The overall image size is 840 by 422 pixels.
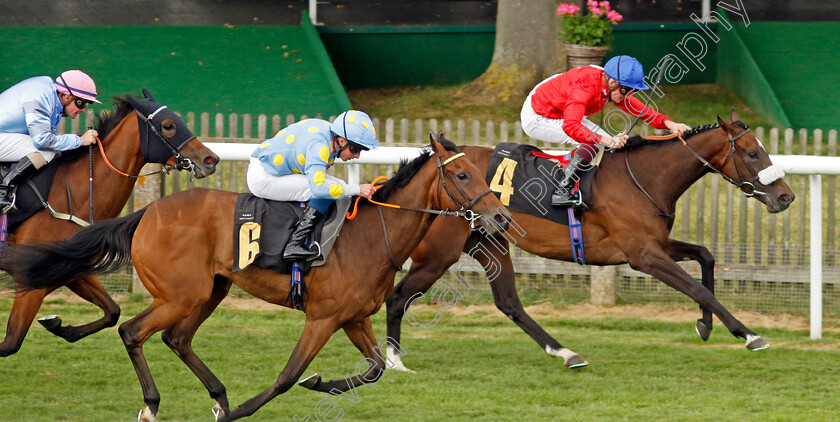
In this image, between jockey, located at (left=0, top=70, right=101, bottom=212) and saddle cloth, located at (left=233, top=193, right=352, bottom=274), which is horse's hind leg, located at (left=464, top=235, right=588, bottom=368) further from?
jockey, located at (left=0, top=70, right=101, bottom=212)

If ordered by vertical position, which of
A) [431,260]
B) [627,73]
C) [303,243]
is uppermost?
[627,73]

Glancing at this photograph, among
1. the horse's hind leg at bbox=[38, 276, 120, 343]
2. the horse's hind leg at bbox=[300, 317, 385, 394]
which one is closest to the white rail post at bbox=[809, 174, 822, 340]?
the horse's hind leg at bbox=[300, 317, 385, 394]

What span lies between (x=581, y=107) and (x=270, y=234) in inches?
86.7

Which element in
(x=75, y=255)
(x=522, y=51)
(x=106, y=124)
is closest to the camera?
(x=75, y=255)

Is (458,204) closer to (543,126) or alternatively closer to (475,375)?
(475,375)

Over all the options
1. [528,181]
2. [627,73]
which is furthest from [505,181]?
[627,73]

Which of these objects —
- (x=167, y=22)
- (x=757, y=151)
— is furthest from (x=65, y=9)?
(x=757, y=151)

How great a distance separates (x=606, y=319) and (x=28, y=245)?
4215 millimetres

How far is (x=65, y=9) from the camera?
48.1 ft

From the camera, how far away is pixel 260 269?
515 cm

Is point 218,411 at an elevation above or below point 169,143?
below

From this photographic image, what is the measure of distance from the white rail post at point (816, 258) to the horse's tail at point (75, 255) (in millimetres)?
4435

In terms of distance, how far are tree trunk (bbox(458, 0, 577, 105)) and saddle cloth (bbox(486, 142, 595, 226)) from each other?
221 inches

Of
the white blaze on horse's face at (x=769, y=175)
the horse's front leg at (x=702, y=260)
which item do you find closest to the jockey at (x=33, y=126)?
the horse's front leg at (x=702, y=260)
